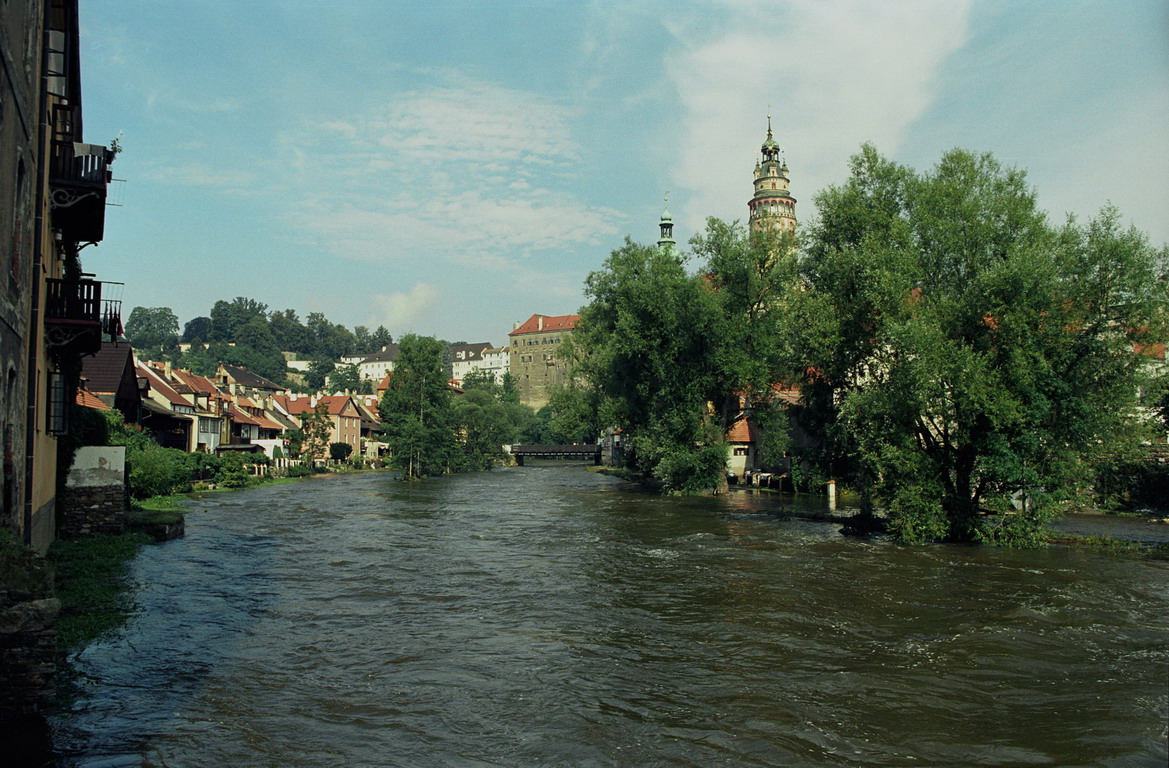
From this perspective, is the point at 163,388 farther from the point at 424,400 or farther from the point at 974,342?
the point at 974,342

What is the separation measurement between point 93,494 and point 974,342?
27443 mm

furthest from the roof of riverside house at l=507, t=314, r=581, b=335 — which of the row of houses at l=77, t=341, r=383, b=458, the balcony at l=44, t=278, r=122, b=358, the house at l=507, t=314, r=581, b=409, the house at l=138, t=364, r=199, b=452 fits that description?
the balcony at l=44, t=278, r=122, b=358

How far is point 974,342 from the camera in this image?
25.8 metres

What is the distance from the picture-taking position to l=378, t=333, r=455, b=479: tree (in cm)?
7575

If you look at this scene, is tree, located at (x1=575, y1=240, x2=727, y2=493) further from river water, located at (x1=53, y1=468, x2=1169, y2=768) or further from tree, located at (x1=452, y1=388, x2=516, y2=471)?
tree, located at (x1=452, y1=388, x2=516, y2=471)

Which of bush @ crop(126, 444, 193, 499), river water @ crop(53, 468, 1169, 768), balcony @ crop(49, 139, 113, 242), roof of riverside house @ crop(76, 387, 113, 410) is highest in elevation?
balcony @ crop(49, 139, 113, 242)

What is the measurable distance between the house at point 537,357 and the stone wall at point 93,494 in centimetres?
16321

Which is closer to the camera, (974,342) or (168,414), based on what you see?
(974,342)

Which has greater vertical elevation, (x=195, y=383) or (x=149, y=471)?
(x=195, y=383)

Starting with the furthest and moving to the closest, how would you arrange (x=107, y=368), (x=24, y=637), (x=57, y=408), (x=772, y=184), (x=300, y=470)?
(x=772, y=184)
(x=300, y=470)
(x=107, y=368)
(x=57, y=408)
(x=24, y=637)

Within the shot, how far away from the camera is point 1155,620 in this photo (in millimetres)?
15875

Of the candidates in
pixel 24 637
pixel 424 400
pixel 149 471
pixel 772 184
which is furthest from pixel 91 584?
pixel 772 184

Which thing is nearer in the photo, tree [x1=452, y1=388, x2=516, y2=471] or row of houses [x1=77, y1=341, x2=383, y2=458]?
row of houses [x1=77, y1=341, x2=383, y2=458]

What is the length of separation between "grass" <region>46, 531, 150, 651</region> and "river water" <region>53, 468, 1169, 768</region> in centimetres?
48
